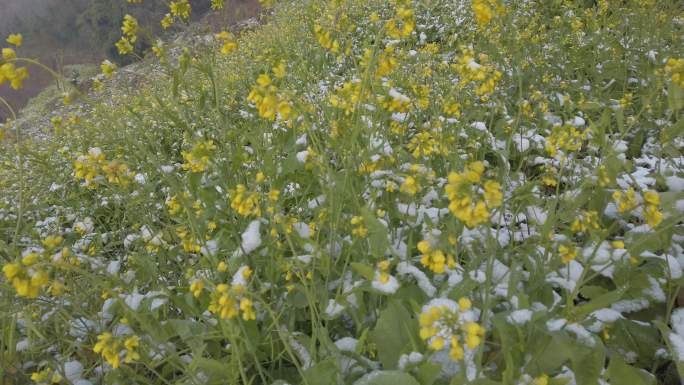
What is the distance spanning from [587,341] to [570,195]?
0.54m

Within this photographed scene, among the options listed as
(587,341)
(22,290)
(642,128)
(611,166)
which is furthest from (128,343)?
(642,128)

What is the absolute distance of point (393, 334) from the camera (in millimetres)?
1322

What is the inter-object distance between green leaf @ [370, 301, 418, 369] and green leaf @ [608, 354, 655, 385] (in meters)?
0.51

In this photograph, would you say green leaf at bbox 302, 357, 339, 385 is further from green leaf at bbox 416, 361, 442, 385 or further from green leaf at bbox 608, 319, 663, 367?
green leaf at bbox 608, 319, 663, 367

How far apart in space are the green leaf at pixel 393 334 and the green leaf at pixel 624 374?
1.69 ft

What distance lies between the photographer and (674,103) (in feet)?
4.46

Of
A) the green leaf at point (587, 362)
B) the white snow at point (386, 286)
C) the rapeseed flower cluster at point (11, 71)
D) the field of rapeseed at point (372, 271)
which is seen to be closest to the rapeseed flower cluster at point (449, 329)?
the field of rapeseed at point (372, 271)

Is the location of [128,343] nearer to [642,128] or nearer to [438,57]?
[642,128]

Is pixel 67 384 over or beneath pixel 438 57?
beneath

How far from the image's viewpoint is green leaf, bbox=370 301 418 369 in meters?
1.31

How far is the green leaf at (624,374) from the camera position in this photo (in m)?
1.08

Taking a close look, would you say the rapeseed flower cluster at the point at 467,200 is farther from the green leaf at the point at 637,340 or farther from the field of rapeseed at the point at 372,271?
the green leaf at the point at 637,340

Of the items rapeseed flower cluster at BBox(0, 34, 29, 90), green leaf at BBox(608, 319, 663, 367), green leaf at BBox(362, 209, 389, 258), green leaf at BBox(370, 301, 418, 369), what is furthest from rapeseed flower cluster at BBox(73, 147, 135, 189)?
green leaf at BBox(608, 319, 663, 367)

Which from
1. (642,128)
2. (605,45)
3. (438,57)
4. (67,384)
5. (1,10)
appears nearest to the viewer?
(67,384)
